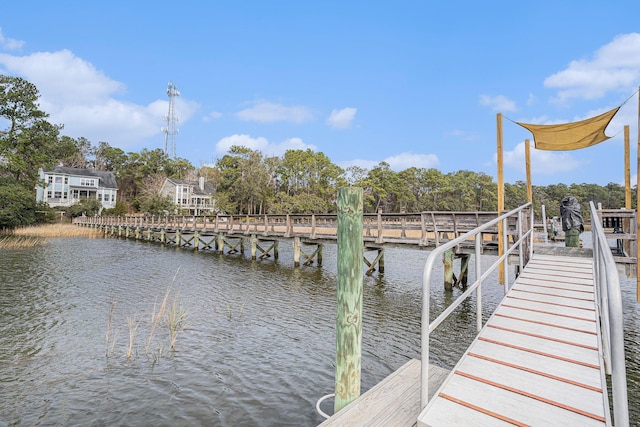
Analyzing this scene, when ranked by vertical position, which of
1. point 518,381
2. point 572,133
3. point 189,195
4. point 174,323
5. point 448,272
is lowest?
point 174,323

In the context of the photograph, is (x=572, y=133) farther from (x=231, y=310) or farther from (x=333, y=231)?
(x=333, y=231)

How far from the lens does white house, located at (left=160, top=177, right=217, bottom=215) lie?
58.3 m

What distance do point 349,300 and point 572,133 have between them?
808cm

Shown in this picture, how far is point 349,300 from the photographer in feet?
11.5

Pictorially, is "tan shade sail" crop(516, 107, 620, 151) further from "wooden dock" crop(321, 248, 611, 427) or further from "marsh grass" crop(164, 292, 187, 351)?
"marsh grass" crop(164, 292, 187, 351)

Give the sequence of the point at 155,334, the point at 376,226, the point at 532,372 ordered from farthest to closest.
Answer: the point at 376,226 → the point at 155,334 → the point at 532,372

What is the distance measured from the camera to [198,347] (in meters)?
6.74

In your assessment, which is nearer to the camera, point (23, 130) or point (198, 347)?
point (198, 347)

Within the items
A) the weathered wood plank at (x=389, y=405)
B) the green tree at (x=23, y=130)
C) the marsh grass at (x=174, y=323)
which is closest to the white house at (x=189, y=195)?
the green tree at (x=23, y=130)

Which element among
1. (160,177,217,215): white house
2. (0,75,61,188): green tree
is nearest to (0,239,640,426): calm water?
(0,75,61,188): green tree

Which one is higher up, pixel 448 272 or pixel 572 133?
pixel 572 133

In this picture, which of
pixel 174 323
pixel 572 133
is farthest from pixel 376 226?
pixel 174 323

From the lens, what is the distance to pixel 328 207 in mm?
51969

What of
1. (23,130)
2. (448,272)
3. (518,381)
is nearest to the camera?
(518,381)
